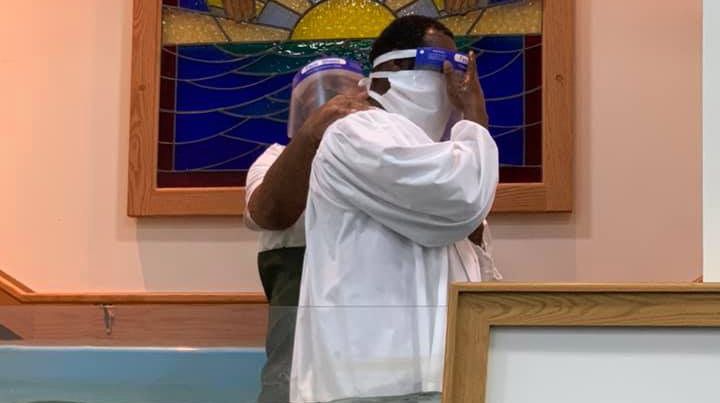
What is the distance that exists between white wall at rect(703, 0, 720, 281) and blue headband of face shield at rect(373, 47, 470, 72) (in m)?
0.41

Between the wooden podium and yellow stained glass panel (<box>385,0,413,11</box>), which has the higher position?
yellow stained glass panel (<box>385,0,413,11</box>)

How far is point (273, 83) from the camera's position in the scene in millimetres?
1673

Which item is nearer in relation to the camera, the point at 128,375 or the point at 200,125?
the point at 128,375

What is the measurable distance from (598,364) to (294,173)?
1.95ft

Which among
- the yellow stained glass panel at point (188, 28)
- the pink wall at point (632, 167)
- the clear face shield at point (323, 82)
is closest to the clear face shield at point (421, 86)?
the clear face shield at point (323, 82)

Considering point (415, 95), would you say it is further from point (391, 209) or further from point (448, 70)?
point (391, 209)

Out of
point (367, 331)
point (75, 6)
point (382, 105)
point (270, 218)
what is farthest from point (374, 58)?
point (75, 6)

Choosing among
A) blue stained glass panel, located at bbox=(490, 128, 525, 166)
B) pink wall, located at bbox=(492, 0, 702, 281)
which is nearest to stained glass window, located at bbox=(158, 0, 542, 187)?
blue stained glass panel, located at bbox=(490, 128, 525, 166)

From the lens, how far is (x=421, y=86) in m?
1.10

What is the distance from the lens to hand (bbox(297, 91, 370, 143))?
1082 mm

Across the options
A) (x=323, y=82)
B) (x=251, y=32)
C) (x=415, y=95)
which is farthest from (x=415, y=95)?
(x=251, y=32)

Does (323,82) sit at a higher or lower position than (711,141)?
higher

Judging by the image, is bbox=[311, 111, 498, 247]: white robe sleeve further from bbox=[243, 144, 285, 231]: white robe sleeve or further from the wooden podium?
the wooden podium

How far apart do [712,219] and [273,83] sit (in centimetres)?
109
